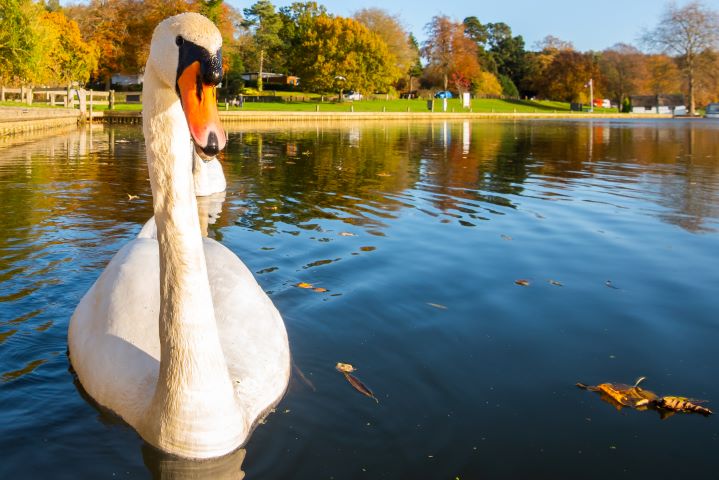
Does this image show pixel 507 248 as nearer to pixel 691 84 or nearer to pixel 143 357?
pixel 143 357

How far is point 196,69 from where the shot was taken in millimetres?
2717

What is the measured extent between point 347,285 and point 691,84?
8214cm

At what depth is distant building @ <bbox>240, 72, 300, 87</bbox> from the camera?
90.9 metres

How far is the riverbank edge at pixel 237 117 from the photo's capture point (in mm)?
27234

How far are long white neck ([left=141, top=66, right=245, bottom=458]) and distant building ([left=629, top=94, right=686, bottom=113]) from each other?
9664 cm

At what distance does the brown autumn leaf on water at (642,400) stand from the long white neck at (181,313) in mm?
2415

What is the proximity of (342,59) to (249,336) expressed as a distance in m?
67.4

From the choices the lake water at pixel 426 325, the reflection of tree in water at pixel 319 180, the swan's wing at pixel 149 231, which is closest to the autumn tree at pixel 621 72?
the reflection of tree in water at pixel 319 180

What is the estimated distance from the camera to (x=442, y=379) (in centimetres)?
471

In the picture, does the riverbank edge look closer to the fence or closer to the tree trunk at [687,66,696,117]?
the fence

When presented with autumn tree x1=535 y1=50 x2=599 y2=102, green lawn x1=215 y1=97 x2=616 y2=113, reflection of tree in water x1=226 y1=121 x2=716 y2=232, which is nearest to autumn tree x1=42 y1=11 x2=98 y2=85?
green lawn x1=215 y1=97 x2=616 y2=113

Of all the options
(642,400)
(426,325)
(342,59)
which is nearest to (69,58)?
(342,59)

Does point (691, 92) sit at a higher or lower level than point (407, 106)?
higher

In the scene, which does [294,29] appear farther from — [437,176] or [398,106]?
[437,176]
